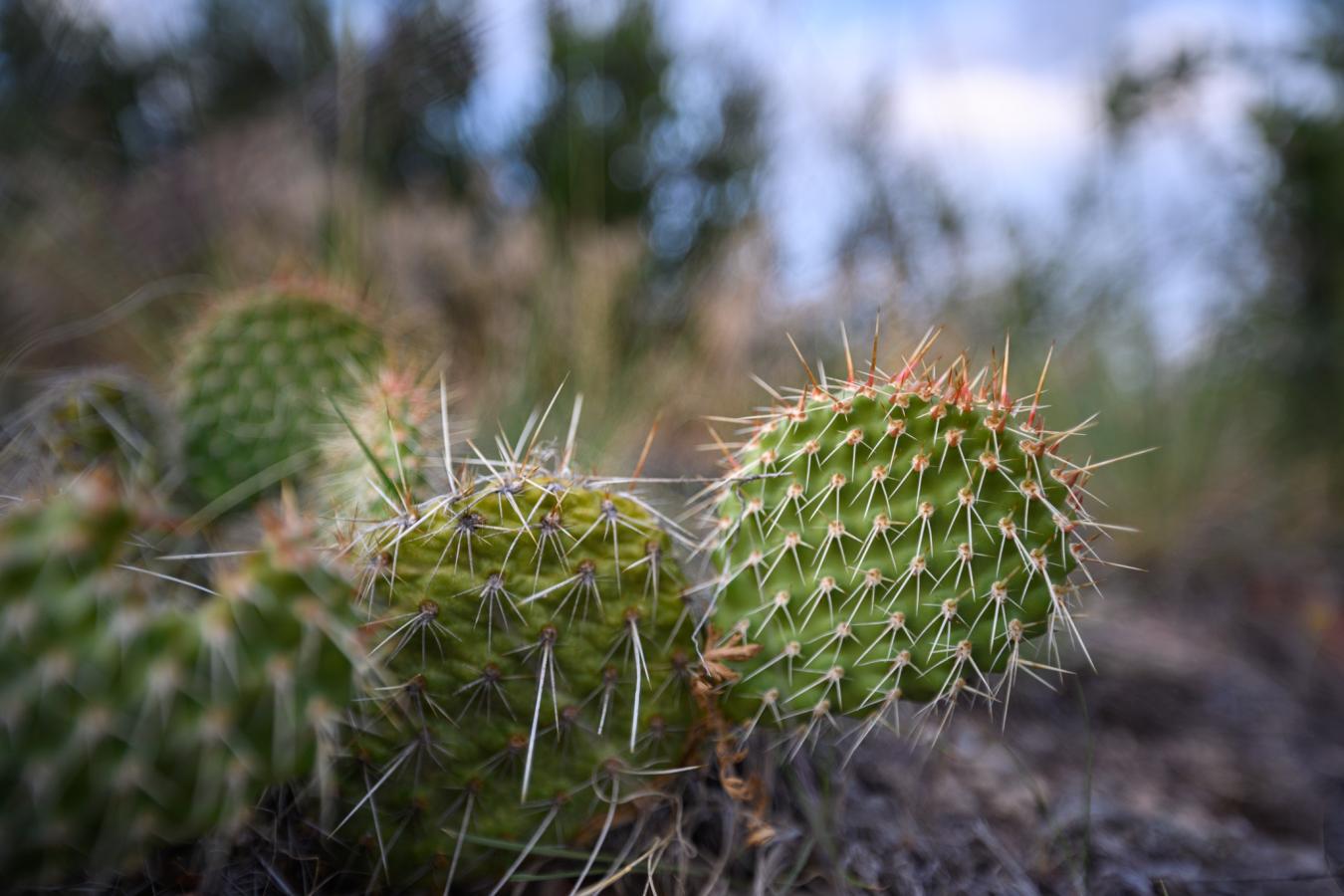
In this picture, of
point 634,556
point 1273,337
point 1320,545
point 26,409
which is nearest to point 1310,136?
point 1273,337

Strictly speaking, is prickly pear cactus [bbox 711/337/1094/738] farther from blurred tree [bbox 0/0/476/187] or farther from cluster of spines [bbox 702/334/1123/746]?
blurred tree [bbox 0/0/476/187]

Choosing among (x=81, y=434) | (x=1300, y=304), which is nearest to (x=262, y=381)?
(x=81, y=434)

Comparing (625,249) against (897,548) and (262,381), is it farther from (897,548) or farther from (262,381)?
(897,548)

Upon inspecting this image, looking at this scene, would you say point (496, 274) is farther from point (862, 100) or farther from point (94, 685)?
point (94, 685)

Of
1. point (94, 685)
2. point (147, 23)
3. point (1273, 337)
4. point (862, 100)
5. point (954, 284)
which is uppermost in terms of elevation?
point (147, 23)

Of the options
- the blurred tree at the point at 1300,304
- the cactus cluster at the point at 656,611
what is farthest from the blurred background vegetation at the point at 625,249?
the cactus cluster at the point at 656,611

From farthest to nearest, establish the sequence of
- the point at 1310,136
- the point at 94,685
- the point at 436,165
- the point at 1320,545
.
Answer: the point at 436,165 → the point at 1310,136 → the point at 1320,545 → the point at 94,685
